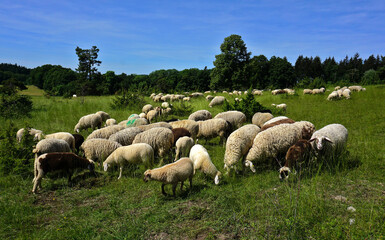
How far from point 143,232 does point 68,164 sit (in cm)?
364

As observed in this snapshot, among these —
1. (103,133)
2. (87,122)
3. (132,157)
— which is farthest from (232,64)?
(132,157)

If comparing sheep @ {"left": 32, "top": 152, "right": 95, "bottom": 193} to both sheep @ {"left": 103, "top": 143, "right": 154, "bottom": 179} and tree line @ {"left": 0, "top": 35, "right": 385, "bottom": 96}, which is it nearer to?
sheep @ {"left": 103, "top": 143, "right": 154, "bottom": 179}

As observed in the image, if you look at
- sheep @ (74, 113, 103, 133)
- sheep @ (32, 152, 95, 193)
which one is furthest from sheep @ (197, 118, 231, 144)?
sheep @ (74, 113, 103, 133)

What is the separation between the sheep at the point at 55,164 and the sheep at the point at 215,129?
5106 millimetres

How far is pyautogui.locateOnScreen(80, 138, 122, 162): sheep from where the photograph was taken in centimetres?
779

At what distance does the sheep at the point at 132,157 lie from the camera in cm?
691

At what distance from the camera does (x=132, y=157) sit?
6.89 meters

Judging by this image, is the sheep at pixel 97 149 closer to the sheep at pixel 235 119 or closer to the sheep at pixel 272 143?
the sheep at pixel 272 143

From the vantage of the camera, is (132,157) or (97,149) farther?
(97,149)

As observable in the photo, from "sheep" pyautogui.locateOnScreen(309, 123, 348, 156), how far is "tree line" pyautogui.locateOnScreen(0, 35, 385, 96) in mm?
17758

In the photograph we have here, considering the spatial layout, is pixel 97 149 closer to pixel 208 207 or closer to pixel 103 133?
pixel 103 133

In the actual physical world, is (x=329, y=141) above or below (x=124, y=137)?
above

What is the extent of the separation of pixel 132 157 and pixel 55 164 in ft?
6.82

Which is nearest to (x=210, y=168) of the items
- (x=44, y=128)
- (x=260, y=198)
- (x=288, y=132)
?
(x=260, y=198)
